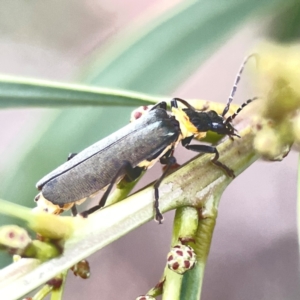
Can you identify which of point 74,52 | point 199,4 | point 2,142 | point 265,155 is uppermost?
point 74,52

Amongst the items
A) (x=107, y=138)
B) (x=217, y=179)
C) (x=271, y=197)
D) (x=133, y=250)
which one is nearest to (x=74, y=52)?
(x=133, y=250)

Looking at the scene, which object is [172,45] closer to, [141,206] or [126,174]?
[126,174]

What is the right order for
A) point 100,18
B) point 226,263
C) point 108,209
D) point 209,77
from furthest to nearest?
point 100,18
point 209,77
point 226,263
point 108,209

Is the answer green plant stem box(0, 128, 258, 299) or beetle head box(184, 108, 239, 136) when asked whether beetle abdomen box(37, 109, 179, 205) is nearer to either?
beetle head box(184, 108, 239, 136)

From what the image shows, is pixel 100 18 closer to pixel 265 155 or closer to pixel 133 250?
pixel 133 250

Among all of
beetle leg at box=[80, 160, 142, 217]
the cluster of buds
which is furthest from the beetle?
the cluster of buds

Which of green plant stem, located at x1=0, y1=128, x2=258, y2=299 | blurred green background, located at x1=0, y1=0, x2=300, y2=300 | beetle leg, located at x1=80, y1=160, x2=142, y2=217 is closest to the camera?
green plant stem, located at x1=0, y1=128, x2=258, y2=299
